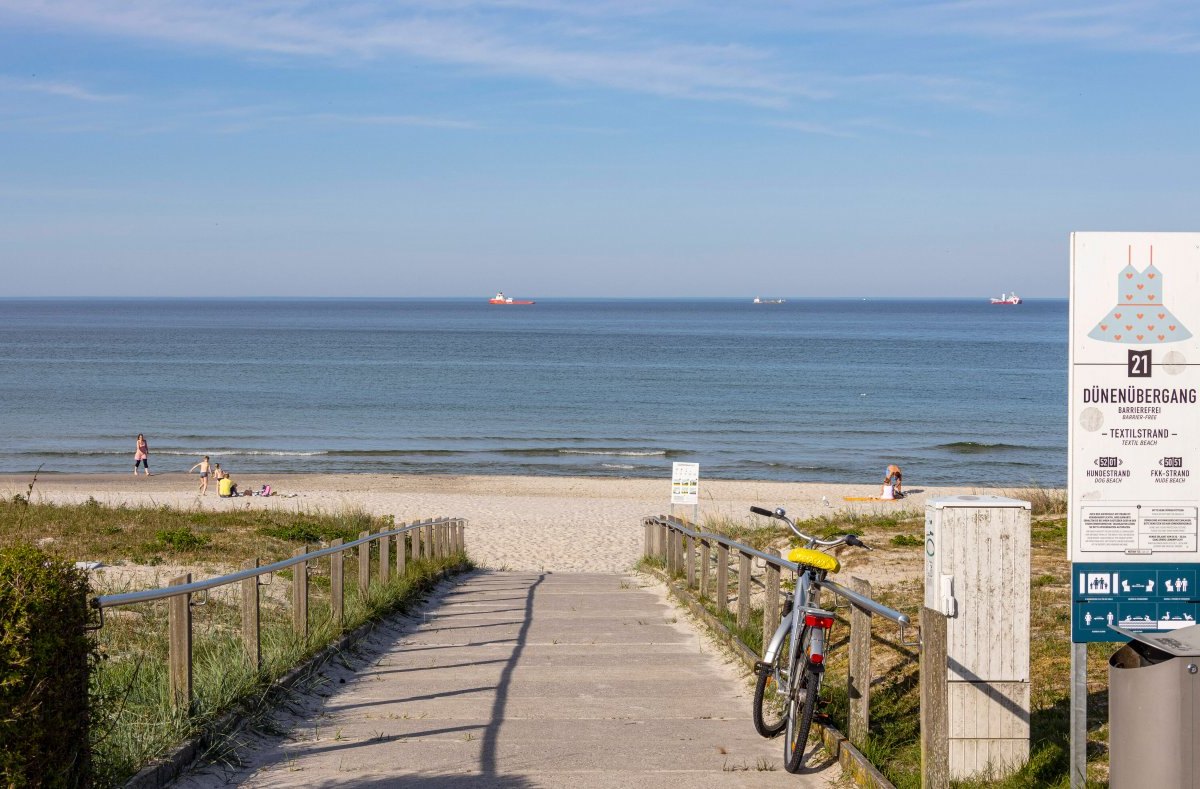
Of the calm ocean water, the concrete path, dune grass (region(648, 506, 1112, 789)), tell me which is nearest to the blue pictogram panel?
dune grass (region(648, 506, 1112, 789))

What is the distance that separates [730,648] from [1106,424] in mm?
4181

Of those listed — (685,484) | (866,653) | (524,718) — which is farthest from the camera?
(685,484)

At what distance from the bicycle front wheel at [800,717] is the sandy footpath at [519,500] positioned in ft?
47.7

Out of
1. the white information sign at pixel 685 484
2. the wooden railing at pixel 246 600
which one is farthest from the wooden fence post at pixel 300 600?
the white information sign at pixel 685 484

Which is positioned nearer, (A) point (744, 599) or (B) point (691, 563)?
(A) point (744, 599)

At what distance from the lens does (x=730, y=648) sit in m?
8.89

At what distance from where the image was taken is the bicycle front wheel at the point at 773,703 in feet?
20.4

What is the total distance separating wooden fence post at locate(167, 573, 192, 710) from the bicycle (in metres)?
2.92

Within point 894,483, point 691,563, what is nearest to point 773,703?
point 691,563

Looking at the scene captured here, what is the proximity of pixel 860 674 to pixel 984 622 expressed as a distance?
736 millimetres

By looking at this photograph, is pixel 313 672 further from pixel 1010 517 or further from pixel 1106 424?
pixel 1106 424

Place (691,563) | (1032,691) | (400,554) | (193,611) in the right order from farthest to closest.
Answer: (691,563) → (400,554) → (1032,691) → (193,611)

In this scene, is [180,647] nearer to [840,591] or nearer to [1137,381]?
[840,591]

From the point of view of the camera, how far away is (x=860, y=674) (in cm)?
600
